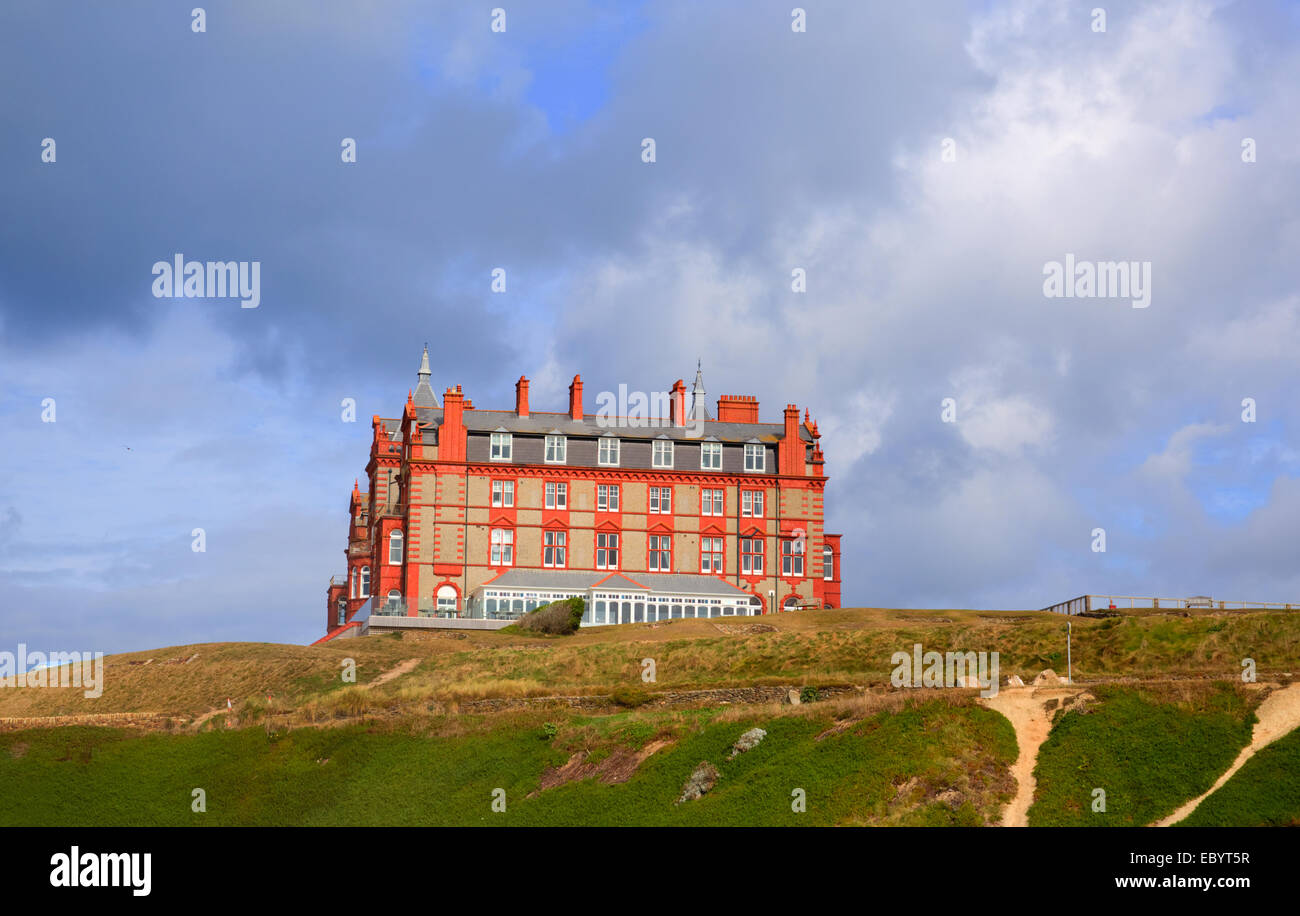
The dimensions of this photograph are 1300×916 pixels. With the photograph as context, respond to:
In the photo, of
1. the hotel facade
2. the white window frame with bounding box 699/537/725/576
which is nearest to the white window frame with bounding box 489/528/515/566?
the hotel facade

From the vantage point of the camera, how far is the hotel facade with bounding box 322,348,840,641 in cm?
8412

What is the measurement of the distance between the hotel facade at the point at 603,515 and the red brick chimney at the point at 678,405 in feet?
1.09

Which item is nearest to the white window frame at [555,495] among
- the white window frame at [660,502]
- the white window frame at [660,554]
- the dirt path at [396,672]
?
the white window frame at [660,502]

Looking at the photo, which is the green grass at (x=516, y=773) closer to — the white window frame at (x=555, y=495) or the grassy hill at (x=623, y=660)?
the grassy hill at (x=623, y=660)

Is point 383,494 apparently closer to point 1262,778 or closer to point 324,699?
point 324,699

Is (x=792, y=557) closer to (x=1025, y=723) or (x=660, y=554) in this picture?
(x=660, y=554)

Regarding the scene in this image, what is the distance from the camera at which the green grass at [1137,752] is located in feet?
109

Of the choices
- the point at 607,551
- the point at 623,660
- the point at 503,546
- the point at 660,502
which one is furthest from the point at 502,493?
the point at 623,660

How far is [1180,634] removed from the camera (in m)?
51.7

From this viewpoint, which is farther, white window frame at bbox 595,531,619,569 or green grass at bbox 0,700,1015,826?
white window frame at bbox 595,531,619,569

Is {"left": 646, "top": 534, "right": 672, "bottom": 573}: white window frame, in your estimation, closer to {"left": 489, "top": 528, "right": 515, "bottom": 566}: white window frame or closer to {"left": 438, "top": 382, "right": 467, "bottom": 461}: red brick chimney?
{"left": 489, "top": 528, "right": 515, "bottom": 566}: white window frame

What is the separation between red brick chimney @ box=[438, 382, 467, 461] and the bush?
1419 centimetres
